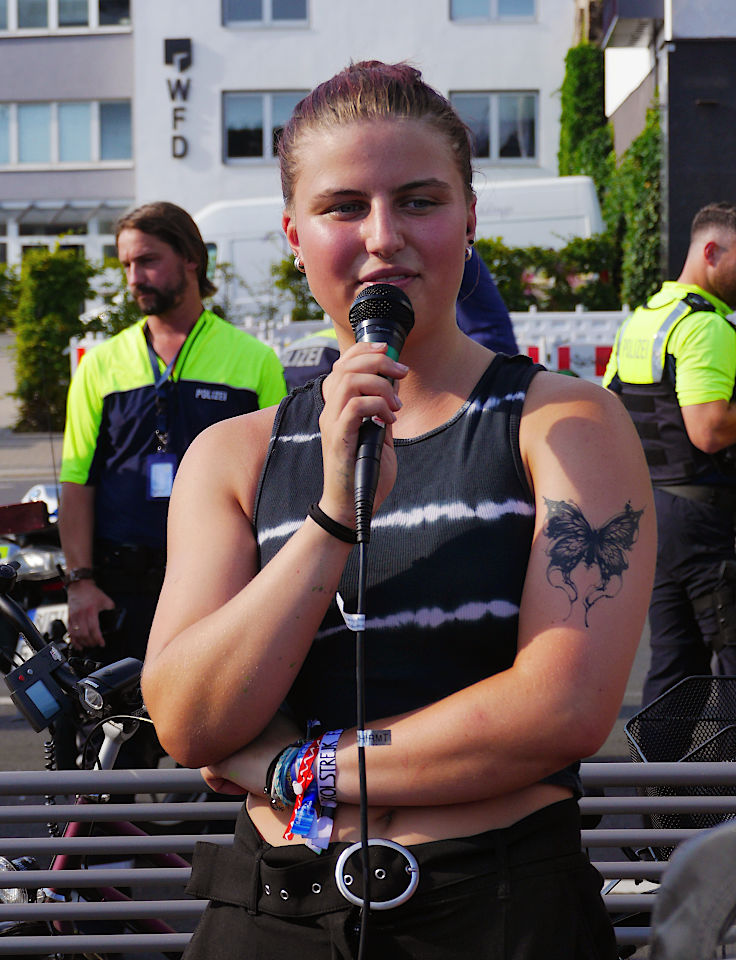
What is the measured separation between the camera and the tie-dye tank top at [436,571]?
1.58 meters

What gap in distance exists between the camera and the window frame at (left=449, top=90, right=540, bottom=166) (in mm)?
29203

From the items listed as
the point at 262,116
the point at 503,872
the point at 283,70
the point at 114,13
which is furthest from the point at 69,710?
the point at 114,13

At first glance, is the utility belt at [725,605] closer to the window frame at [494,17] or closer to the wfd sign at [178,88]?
the wfd sign at [178,88]

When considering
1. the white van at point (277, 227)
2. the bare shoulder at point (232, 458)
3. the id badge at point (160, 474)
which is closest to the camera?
the bare shoulder at point (232, 458)

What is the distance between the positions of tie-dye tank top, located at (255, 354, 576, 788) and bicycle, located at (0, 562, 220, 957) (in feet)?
3.69

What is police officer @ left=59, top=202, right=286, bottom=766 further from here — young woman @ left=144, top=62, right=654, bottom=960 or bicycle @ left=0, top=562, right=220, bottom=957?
young woman @ left=144, top=62, right=654, bottom=960

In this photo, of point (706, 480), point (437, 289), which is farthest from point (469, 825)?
point (706, 480)

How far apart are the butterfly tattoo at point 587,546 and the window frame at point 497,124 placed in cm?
2849

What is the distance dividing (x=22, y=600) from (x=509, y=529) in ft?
16.9

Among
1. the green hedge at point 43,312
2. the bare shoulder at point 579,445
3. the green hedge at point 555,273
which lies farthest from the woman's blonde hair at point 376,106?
the green hedge at point 43,312

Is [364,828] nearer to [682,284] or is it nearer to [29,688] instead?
[29,688]

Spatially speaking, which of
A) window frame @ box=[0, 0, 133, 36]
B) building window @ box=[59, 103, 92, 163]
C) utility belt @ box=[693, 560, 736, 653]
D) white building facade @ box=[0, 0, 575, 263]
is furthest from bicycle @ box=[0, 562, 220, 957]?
window frame @ box=[0, 0, 133, 36]

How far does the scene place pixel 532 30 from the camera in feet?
94.8

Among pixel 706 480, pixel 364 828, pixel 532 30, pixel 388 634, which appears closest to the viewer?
pixel 364 828
